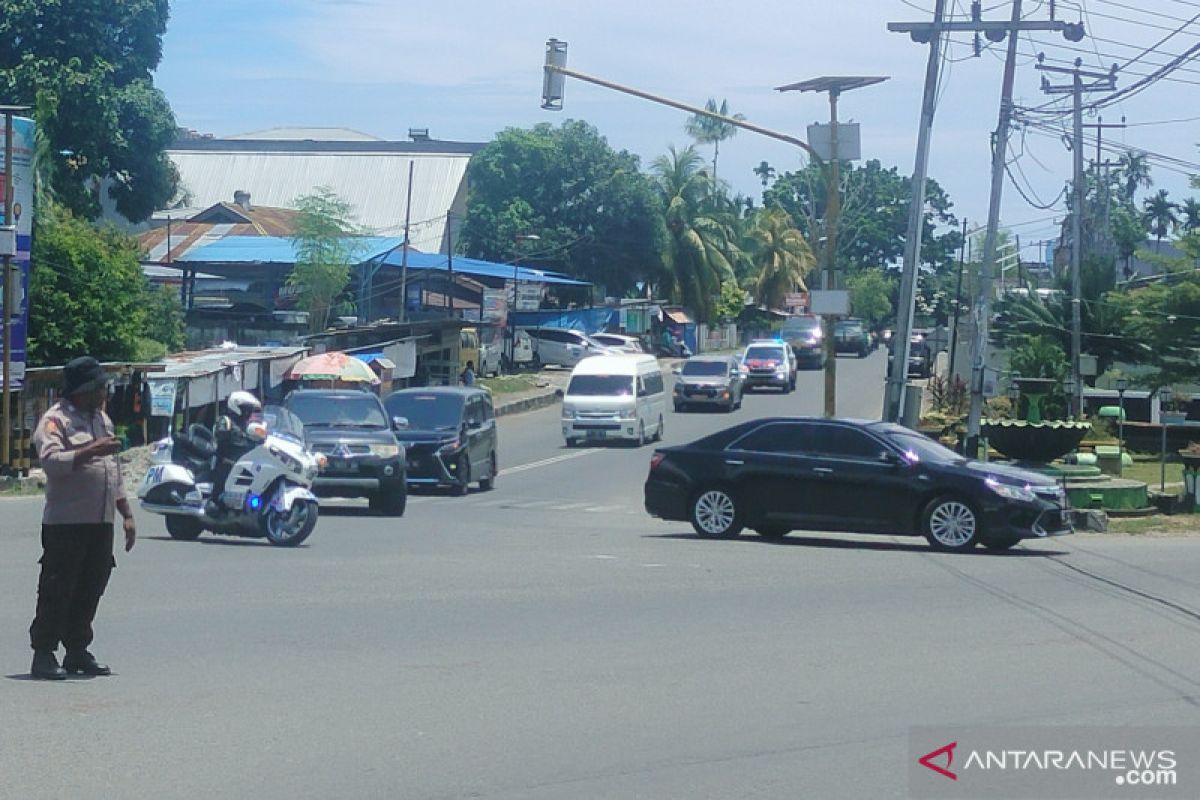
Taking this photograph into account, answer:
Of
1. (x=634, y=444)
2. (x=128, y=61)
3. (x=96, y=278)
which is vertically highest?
(x=128, y=61)

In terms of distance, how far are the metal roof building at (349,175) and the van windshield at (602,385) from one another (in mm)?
50237

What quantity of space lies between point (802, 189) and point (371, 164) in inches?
1891

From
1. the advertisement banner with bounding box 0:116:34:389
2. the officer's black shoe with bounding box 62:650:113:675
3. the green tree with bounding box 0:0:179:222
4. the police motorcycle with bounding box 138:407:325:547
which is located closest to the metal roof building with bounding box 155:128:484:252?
the green tree with bounding box 0:0:179:222

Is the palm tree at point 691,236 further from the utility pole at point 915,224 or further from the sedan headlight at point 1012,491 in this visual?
the sedan headlight at point 1012,491

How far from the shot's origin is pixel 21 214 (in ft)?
94.5

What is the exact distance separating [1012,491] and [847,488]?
6.24ft

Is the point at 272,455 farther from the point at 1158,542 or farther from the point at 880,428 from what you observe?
the point at 1158,542

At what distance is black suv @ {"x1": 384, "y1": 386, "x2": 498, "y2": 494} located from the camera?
1045 inches

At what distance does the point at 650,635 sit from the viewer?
11.2 m

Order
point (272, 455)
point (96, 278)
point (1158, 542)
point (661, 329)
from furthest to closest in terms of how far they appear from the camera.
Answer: point (661, 329), point (96, 278), point (1158, 542), point (272, 455)

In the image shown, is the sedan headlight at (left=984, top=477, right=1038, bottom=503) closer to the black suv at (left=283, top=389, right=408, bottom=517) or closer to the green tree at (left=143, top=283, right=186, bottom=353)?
the black suv at (left=283, top=389, right=408, bottom=517)

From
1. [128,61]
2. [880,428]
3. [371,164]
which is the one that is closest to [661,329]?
[371,164]

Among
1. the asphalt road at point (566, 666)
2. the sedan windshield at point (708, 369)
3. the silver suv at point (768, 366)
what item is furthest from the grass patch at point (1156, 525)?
the silver suv at point (768, 366)

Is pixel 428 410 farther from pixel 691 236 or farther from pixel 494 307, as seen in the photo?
pixel 691 236
